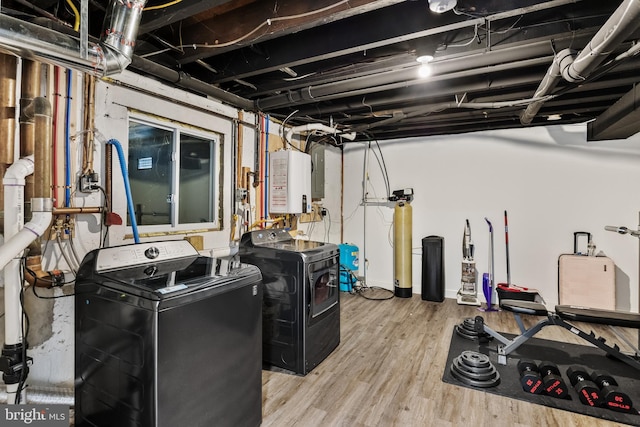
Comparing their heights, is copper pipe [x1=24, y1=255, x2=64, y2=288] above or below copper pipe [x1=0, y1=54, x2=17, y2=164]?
below

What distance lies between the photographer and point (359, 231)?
562 centimetres

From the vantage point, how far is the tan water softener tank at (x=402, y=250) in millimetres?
4871

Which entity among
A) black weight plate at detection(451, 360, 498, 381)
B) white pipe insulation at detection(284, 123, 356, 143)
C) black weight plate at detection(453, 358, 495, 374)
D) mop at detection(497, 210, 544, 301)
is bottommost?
black weight plate at detection(451, 360, 498, 381)

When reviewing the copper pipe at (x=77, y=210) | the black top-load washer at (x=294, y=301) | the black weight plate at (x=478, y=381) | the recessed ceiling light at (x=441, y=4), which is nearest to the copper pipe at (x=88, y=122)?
the copper pipe at (x=77, y=210)

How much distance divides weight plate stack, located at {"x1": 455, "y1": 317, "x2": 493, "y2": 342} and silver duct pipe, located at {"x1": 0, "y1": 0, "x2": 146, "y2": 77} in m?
3.81

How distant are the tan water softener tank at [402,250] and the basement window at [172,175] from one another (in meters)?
2.84

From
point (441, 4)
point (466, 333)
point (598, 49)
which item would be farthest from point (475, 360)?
point (441, 4)

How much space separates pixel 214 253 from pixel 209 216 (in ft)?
1.54

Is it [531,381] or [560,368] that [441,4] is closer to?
[531,381]

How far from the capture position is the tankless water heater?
12.5 feet

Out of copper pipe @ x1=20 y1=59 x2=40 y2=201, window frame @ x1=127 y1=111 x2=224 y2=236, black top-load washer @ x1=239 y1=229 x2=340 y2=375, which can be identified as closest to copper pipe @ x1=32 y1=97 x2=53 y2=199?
copper pipe @ x1=20 y1=59 x2=40 y2=201

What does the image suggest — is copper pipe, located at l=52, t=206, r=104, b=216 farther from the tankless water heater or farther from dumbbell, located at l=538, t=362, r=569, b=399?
dumbbell, located at l=538, t=362, r=569, b=399

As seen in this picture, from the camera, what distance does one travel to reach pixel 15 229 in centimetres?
169

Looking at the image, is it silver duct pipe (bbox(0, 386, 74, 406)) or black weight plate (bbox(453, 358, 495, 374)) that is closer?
silver duct pipe (bbox(0, 386, 74, 406))
